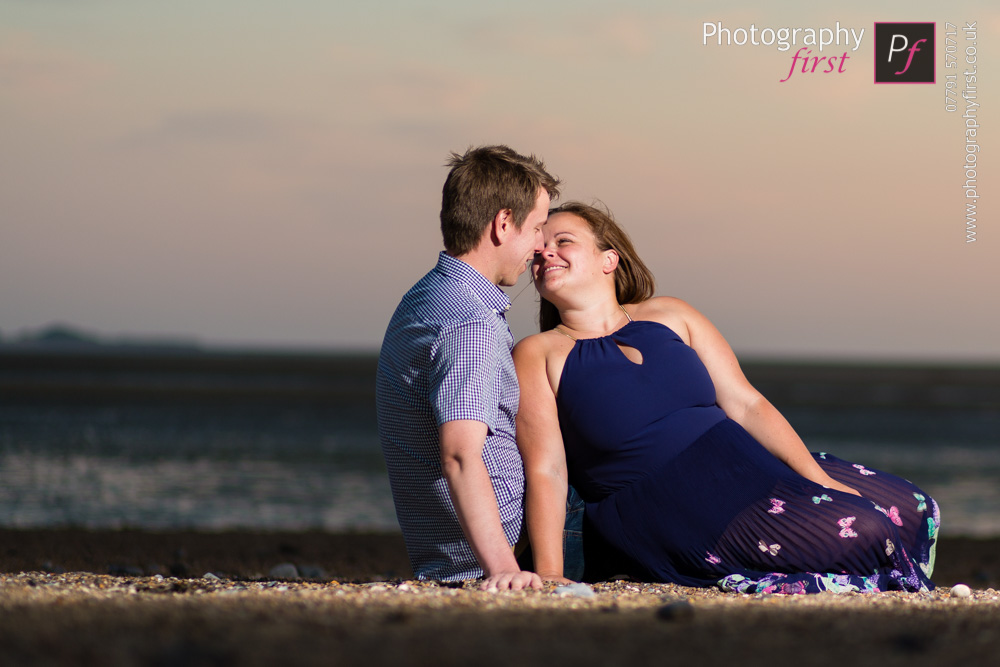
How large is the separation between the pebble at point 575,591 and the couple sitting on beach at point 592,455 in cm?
41

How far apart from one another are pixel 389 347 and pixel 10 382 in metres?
37.6

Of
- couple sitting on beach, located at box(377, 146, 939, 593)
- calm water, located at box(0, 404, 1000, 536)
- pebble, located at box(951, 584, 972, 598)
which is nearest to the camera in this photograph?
couple sitting on beach, located at box(377, 146, 939, 593)

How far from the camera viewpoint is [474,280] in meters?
3.88

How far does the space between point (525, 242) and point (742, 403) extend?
4.30 ft

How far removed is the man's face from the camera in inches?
156

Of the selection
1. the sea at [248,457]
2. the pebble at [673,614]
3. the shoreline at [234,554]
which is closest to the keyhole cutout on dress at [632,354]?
the pebble at [673,614]

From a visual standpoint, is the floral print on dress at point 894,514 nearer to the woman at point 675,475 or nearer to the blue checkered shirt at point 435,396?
the woman at point 675,475

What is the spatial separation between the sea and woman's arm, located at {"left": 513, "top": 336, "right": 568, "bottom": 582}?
639 centimetres

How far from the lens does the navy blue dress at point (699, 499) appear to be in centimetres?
386

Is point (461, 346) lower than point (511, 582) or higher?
higher

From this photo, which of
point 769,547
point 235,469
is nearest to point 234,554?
point 769,547

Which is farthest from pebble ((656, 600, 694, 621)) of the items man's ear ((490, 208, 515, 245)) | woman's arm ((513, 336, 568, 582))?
man's ear ((490, 208, 515, 245))

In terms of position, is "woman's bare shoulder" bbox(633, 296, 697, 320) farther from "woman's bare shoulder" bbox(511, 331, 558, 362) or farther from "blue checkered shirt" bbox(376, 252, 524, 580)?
"blue checkered shirt" bbox(376, 252, 524, 580)

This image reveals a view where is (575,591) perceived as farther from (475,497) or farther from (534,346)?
(534,346)
